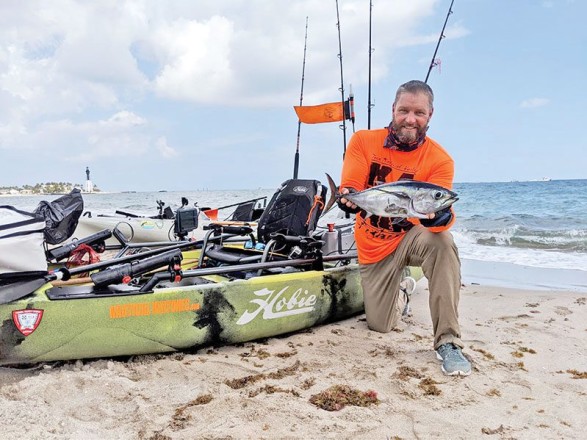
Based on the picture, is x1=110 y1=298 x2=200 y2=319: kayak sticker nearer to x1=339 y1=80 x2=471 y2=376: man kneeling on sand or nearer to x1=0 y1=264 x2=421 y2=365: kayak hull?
x1=0 y1=264 x2=421 y2=365: kayak hull

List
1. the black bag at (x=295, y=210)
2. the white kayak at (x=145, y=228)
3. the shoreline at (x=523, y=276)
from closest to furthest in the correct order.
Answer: the black bag at (x=295, y=210), the shoreline at (x=523, y=276), the white kayak at (x=145, y=228)

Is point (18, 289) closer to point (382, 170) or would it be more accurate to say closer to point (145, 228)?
point (382, 170)

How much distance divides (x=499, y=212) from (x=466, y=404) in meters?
20.9

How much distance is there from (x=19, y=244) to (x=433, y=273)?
2.66 m

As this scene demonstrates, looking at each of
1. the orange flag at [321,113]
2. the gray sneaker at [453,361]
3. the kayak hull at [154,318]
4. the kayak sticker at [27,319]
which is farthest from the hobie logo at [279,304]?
the orange flag at [321,113]

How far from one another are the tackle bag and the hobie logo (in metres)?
1.40

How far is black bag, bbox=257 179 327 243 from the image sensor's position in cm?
496

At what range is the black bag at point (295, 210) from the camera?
4.96m

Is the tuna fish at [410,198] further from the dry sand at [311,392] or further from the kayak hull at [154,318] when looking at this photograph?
the kayak hull at [154,318]

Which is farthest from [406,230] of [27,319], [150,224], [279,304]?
[150,224]

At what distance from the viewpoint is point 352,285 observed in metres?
4.38

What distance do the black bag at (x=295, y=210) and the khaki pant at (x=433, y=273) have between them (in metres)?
1.22

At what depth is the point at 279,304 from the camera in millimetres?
3738

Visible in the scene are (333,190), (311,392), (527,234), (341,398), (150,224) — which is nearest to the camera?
(341,398)
